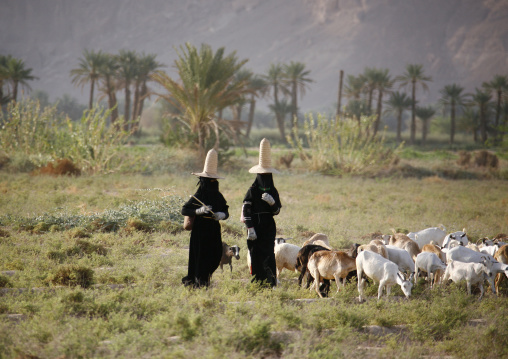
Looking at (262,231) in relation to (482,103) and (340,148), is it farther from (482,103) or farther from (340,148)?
(482,103)

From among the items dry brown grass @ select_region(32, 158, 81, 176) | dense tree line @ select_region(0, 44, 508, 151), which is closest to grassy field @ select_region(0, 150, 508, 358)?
dry brown grass @ select_region(32, 158, 81, 176)

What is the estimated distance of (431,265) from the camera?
5.61 m

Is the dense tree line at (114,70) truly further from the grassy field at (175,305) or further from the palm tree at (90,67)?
the grassy field at (175,305)

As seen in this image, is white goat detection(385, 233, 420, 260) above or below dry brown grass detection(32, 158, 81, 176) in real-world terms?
below

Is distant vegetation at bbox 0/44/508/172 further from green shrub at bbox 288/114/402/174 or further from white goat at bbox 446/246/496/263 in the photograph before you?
white goat at bbox 446/246/496/263

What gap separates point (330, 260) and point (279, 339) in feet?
4.53

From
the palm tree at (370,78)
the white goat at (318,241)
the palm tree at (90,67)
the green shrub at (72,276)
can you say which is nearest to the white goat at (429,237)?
the white goat at (318,241)

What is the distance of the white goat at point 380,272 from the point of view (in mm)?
5039

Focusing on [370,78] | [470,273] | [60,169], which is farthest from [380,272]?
[370,78]

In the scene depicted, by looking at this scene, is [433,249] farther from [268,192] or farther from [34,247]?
[34,247]

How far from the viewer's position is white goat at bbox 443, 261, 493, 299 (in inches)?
211

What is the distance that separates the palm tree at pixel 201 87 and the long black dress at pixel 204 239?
11.6m

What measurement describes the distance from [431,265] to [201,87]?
1348 centimetres

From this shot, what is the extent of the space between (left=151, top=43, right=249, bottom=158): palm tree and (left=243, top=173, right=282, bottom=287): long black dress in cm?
1160
